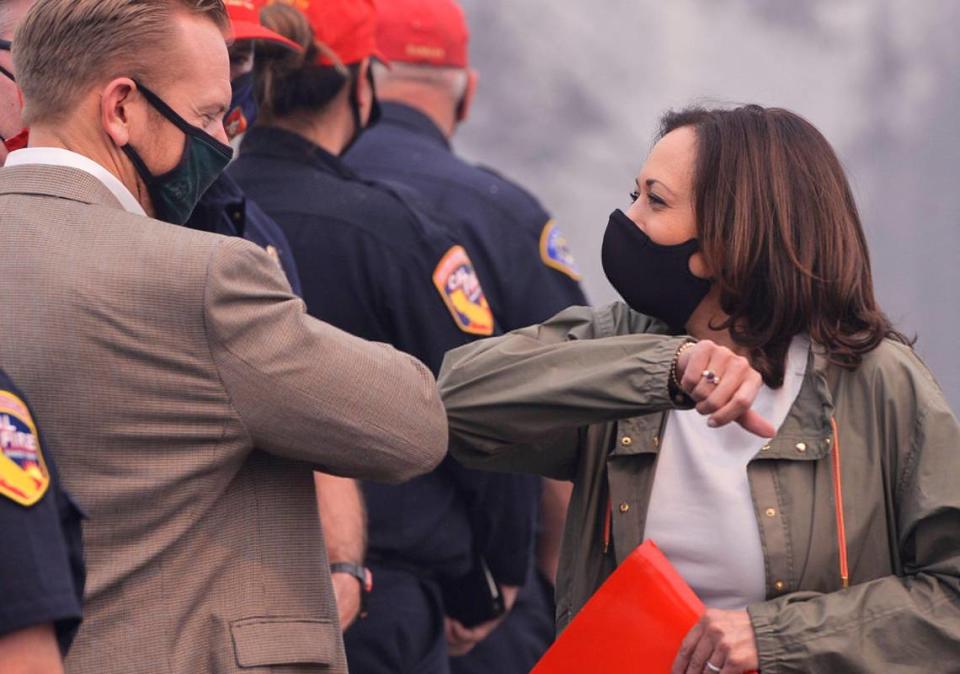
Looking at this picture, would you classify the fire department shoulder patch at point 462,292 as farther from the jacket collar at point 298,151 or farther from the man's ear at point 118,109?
the man's ear at point 118,109

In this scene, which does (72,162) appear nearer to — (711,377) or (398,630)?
(711,377)

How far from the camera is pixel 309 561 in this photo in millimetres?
2281

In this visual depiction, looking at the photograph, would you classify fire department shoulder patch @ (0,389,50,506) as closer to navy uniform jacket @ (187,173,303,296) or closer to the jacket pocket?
the jacket pocket

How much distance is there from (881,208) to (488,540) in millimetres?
1735

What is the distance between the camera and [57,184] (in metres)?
2.17

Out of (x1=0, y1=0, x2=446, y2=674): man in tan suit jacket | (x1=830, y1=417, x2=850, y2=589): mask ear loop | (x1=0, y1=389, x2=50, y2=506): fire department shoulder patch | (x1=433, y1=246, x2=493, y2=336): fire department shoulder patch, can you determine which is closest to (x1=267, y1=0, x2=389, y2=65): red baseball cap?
(x1=433, y1=246, x2=493, y2=336): fire department shoulder patch

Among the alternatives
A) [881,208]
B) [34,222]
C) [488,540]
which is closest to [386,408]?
[34,222]

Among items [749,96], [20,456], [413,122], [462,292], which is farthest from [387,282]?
[20,456]

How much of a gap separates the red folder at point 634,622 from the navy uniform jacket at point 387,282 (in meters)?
1.19

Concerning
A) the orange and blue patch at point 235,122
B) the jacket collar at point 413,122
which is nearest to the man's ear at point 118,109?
the orange and blue patch at point 235,122

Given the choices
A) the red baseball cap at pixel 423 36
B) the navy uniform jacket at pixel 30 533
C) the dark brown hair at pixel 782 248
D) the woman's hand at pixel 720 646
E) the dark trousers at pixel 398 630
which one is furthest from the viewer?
Answer: the red baseball cap at pixel 423 36

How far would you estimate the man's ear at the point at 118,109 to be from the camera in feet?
7.26

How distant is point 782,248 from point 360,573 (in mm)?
1151

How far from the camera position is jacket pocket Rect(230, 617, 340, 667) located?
2182mm
